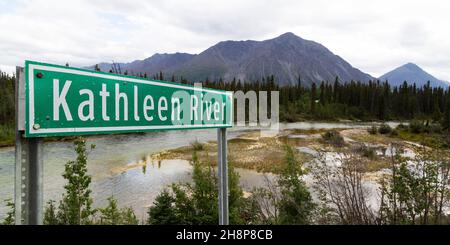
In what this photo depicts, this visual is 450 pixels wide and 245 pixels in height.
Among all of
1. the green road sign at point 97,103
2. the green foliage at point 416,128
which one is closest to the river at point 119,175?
the green road sign at point 97,103

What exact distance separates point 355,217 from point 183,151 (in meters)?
18.6

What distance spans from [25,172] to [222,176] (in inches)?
61.1

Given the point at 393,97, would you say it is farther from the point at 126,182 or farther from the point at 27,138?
the point at 27,138

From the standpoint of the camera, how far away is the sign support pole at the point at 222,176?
7.66ft

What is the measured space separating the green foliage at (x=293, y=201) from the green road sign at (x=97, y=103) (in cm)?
505

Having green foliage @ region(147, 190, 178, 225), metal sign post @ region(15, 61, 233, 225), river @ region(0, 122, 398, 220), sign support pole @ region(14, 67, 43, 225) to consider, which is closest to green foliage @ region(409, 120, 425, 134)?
river @ region(0, 122, 398, 220)

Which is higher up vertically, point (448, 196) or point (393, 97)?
point (393, 97)

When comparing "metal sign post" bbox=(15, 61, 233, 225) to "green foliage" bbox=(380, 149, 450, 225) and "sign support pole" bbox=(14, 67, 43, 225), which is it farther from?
"green foliage" bbox=(380, 149, 450, 225)

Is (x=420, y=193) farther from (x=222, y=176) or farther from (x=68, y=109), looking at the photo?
(x=68, y=109)

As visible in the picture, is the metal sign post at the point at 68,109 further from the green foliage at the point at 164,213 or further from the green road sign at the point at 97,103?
the green foliage at the point at 164,213

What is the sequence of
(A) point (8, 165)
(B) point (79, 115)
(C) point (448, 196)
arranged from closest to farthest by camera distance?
(B) point (79, 115), (C) point (448, 196), (A) point (8, 165)

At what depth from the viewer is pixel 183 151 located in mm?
22062

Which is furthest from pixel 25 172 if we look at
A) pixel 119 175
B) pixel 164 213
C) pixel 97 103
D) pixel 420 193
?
pixel 119 175
